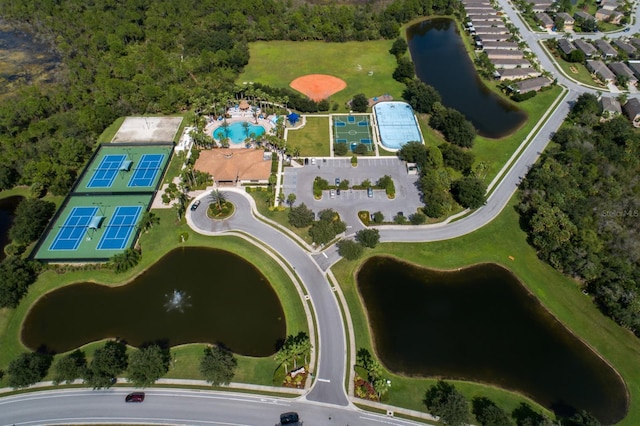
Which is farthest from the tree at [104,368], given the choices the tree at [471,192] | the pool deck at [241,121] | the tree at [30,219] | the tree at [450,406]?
the tree at [471,192]

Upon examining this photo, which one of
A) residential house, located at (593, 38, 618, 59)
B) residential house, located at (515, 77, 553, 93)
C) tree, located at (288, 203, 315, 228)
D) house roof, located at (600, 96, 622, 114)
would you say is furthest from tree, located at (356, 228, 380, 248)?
residential house, located at (593, 38, 618, 59)

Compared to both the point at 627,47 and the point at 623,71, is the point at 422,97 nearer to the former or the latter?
the point at 623,71

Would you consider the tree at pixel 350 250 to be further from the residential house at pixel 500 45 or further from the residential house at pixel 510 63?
the residential house at pixel 500 45

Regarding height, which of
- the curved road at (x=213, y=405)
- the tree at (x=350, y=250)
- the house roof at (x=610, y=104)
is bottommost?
the curved road at (x=213, y=405)

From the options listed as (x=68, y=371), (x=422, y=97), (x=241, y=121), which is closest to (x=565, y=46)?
(x=422, y=97)

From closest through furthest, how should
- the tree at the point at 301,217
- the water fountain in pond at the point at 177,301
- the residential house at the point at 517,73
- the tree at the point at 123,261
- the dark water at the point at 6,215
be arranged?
the water fountain in pond at the point at 177,301, the tree at the point at 123,261, the tree at the point at 301,217, the dark water at the point at 6,215, the residential house at the point at 517,73

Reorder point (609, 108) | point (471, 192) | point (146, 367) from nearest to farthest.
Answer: point (146, 367) < point (471, 192) < point (609, 108)

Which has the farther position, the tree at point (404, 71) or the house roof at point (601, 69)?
the house roof at point (601, 69)
